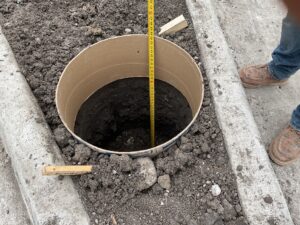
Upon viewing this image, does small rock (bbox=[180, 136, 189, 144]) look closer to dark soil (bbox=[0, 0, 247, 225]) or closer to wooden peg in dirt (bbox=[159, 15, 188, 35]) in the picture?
dark soil (bbox=[0, 0, 247, 225])

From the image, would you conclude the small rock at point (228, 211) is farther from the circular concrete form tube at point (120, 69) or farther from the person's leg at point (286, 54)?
the person's leg at point (286, 54)

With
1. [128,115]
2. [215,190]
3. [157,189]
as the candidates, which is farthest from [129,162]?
[128,115]

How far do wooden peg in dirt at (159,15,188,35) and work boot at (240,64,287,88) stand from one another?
55 centimetres

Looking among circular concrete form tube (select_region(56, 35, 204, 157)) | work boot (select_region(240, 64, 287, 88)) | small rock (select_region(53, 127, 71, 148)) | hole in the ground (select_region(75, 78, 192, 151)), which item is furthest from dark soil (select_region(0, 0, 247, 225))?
work boot (select_region(240, 64, 287, 88))

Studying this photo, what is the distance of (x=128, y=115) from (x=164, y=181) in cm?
96

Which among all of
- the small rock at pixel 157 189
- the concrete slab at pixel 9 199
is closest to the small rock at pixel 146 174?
the small rock at pixel 157 189

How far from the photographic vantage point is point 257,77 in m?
2.42

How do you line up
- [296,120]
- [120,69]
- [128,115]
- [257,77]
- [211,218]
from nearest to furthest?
[211,218] < [296,120] < [120,69] < [257,77] < [128,115]

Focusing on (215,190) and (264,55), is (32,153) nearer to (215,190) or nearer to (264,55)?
(215,190)

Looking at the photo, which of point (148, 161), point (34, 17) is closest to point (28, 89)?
point (34, 17)

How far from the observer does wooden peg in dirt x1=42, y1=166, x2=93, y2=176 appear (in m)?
1.65

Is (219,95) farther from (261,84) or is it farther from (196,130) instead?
(261,84)

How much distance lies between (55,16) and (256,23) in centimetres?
156

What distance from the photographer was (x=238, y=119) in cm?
191
